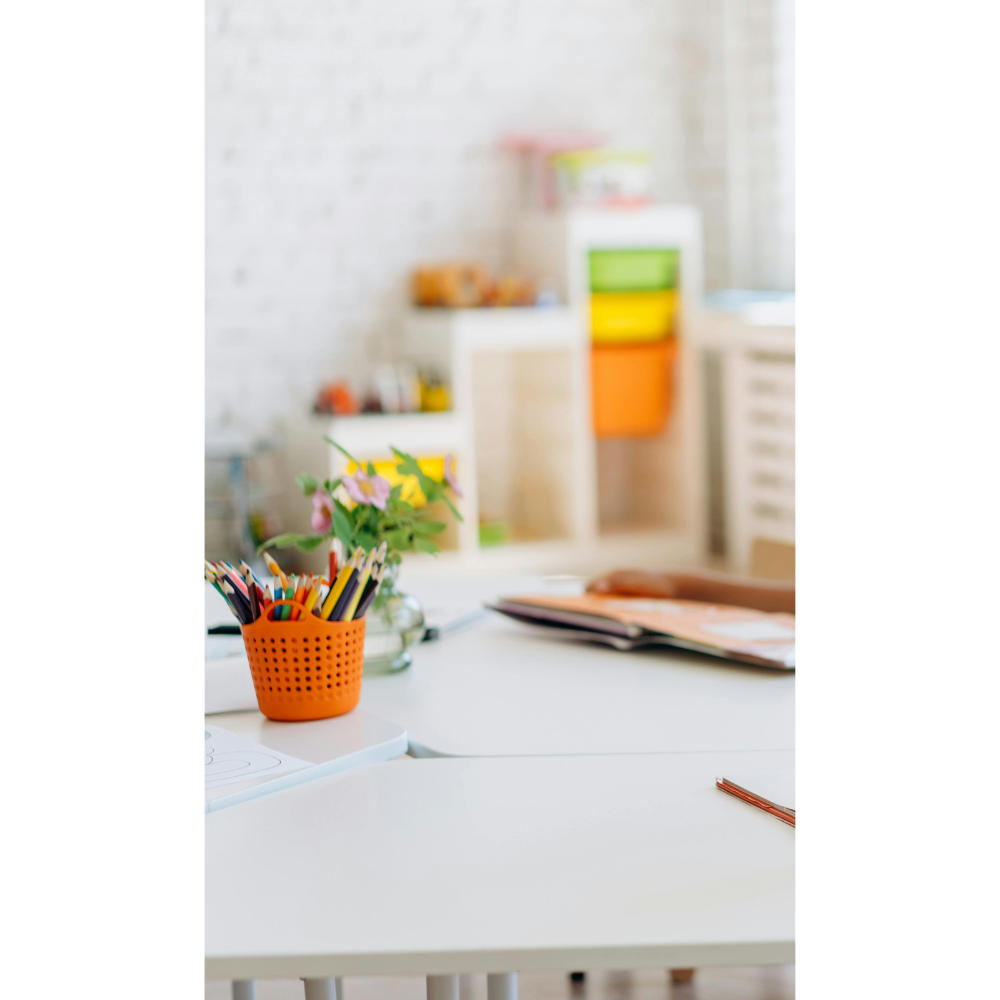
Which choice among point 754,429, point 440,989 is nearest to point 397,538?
point 440,989

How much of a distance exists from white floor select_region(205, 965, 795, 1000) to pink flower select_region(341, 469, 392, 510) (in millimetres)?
812

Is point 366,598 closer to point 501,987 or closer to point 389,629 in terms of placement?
point 389,629

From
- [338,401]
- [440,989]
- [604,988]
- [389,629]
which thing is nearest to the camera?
[440,989]

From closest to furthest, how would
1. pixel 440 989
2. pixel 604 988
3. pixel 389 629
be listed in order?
1. pixel 440 989
2. pixel 389 629
3. pixel 604 988

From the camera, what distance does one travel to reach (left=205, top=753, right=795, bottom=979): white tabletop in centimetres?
71

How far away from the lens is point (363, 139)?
4.16 metres

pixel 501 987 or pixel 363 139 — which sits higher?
pixel 363 139

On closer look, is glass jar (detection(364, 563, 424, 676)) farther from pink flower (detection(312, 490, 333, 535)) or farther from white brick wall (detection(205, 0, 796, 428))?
white brick wall (detection(205, 0, 796, 428))

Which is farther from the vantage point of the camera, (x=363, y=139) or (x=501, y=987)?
(x=363, y=139)

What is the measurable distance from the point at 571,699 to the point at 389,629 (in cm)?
22
